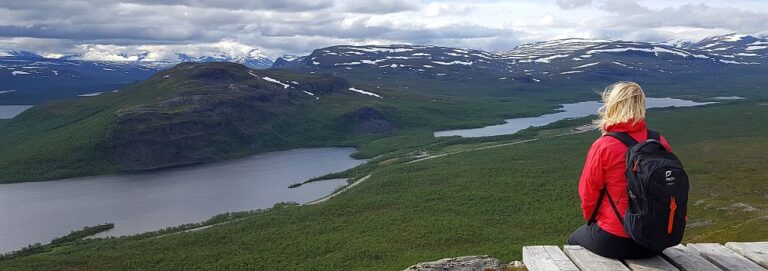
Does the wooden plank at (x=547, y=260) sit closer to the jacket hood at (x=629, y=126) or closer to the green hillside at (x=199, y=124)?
the jacket hood at (x=629, y=126)

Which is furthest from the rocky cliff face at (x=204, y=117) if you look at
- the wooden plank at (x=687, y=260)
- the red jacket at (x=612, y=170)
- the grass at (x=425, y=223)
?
the wooden plank at (x=687, y=260)

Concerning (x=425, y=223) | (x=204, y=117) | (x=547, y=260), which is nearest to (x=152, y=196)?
(x=425, y=223)

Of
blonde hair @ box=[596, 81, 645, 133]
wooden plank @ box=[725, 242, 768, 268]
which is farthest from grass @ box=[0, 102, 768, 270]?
blonde hair @ box=[596, 81, 645, 133]

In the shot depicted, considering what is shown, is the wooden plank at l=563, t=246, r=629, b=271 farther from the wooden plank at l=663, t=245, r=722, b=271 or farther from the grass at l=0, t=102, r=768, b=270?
the grass at l=0, t=102, r=768, b=270

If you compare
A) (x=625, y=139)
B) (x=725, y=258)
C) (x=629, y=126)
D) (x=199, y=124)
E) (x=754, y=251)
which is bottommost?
(x=199, y=124)

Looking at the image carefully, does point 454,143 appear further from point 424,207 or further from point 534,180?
point 424,207

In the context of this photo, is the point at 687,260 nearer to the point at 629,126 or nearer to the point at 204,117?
the point at 629,126
